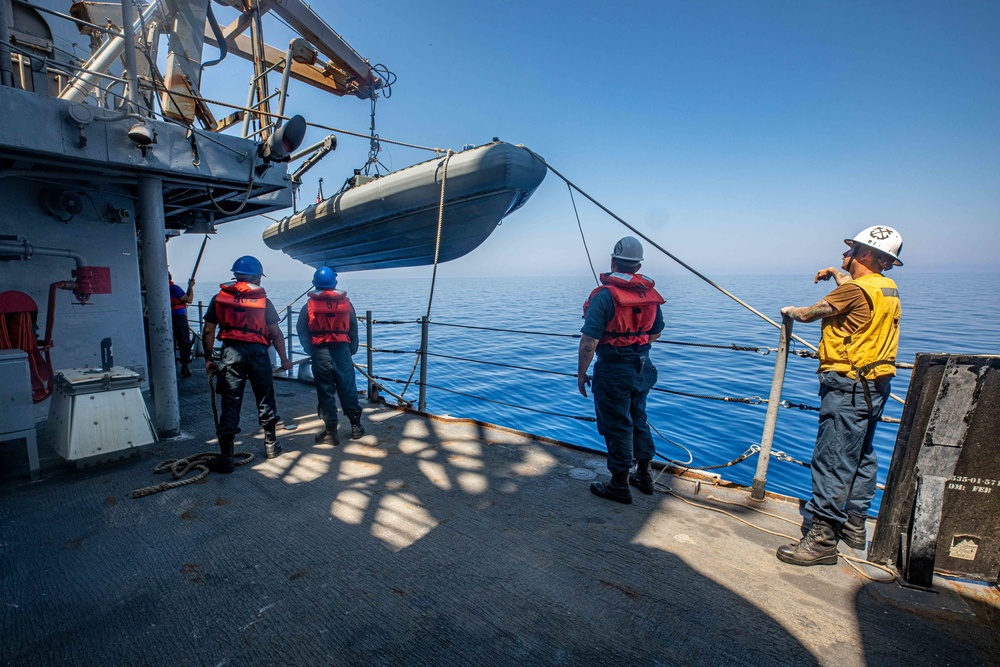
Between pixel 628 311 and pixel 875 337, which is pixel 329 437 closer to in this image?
pixel 628 311

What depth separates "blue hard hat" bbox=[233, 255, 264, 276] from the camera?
362cm

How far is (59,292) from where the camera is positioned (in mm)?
4234

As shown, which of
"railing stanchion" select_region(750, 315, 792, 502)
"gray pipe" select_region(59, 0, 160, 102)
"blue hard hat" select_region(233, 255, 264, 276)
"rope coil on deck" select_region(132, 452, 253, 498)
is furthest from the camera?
"gray pipe" select_region(59, 0, 160, 102)

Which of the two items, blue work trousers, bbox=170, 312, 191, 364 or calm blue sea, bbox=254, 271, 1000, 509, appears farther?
calm blue sea, bbox=254, 271, 1000, 509

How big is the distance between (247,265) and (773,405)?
402 cm

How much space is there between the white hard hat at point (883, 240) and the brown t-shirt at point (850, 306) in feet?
0.85

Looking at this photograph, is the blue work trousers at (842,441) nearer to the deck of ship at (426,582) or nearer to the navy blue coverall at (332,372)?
the deck of ship at (426,582)

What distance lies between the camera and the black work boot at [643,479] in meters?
2.97

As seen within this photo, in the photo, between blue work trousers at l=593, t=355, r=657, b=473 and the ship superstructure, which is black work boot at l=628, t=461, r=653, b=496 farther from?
the ship superstructure

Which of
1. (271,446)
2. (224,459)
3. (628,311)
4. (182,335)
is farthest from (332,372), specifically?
(182,335)

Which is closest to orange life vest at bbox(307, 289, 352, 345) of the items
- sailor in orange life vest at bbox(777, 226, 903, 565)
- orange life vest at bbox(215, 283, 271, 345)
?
orange life vest at bbox(215, 283, 271, 345)

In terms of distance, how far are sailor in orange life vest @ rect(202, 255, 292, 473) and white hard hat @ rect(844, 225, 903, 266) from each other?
3928mm

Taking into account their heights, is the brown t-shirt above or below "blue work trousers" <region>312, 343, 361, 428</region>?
above

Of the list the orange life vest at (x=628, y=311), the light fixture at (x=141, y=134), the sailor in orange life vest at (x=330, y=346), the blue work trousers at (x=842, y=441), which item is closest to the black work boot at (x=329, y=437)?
the sailor in orange life vest at (x=330, y=346)
